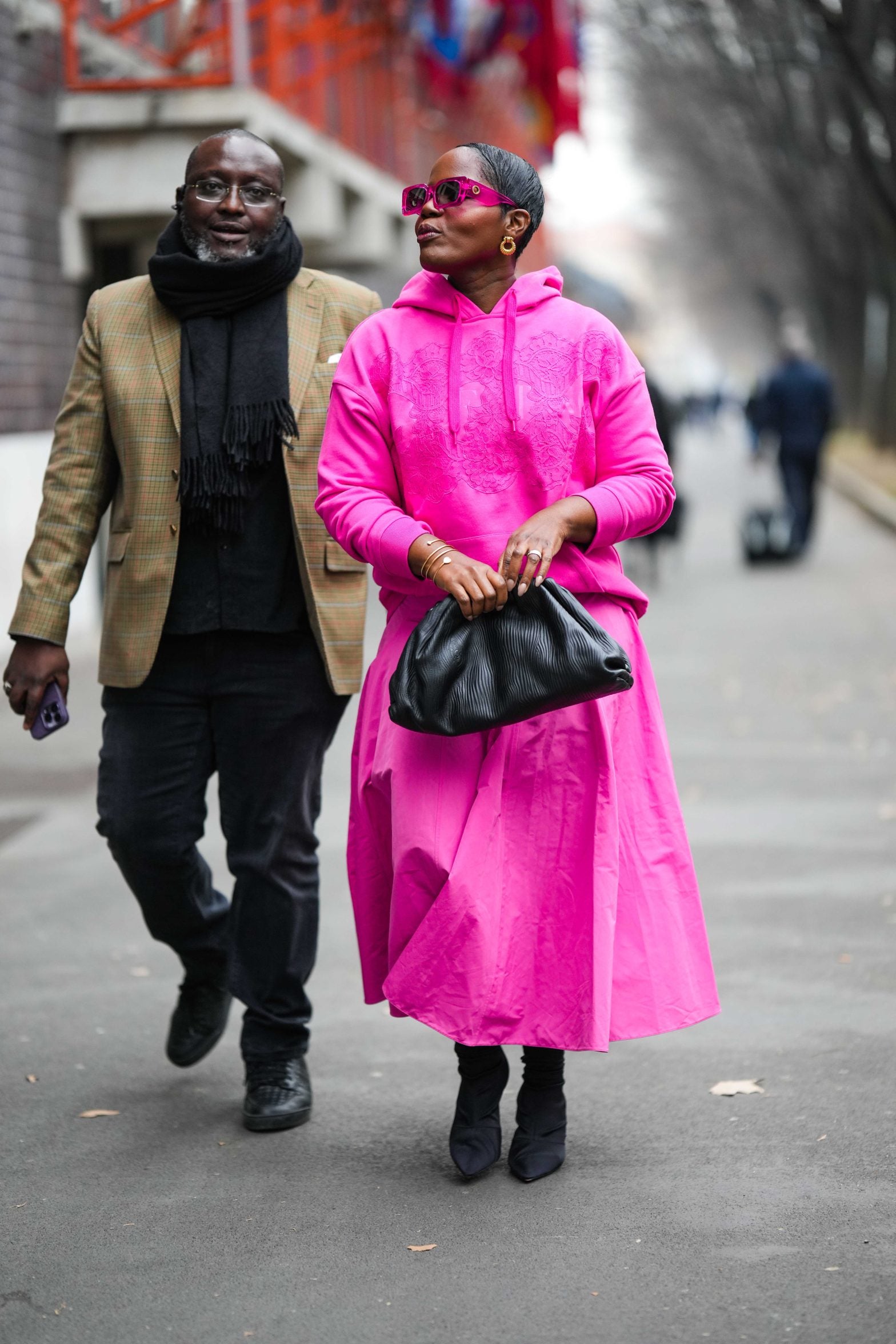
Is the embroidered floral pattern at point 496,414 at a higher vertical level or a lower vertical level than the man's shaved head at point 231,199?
lower

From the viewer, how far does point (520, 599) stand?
3.35 m

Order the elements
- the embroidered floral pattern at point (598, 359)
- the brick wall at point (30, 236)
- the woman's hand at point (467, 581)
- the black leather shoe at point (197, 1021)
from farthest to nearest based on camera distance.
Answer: the brick wall at point (30, 236), the black leather shoe at point (197, 1021), the embroidered floral pattern at point (598, 359), the woman's hand at point (467, 581)

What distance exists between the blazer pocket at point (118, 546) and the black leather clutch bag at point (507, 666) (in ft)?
2.76

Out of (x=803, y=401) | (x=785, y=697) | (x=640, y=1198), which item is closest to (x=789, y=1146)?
(x=640, y=1198)

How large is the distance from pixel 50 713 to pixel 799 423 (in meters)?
13.5

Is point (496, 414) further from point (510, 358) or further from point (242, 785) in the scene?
point (242, 785)

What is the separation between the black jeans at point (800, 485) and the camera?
16562 millimetres

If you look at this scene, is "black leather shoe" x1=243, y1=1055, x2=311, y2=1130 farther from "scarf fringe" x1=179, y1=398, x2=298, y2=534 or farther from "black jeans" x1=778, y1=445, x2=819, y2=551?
"black jeans" x1=778, y1=445, x2=819, y2=551

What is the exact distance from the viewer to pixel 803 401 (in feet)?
54.4

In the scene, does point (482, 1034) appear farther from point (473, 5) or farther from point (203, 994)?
point (473, 5)

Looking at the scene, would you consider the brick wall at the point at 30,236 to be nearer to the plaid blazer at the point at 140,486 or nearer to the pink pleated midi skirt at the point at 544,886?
the plaid blazer at the point at 140,486

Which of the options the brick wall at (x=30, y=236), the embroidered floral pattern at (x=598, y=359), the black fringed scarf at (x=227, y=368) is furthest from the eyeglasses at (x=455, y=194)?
the brick wall at (x=30, y=236)

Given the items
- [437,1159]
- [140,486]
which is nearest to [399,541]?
[140,486]

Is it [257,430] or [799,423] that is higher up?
[799,423]
